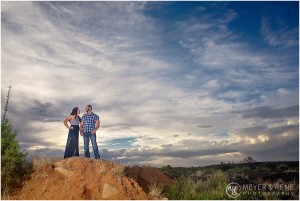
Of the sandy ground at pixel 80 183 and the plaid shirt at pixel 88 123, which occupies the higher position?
the plaid shirt at pixel 88 123

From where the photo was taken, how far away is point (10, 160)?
15109 mm

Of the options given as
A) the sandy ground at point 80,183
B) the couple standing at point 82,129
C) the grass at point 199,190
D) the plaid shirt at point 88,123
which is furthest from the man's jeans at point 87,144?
the grass at point 199,190

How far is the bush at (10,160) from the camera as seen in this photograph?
582 inches

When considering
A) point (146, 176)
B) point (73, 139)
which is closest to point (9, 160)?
point (73, 139)

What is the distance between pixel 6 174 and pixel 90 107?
205 inches

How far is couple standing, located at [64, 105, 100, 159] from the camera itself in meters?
16.9

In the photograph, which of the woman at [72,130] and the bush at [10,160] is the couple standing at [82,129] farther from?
the bush at [10,160]

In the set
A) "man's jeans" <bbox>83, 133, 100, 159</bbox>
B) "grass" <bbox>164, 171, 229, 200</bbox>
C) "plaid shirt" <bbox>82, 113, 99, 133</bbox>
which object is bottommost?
"grass" <bbox>164, 171, 229, 200</bbox>

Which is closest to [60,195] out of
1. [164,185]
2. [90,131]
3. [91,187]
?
[91,187]

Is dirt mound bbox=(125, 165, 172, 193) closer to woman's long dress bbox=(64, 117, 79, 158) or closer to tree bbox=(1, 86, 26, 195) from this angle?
woman's long dress bbox=(64, 117, 79, 158)

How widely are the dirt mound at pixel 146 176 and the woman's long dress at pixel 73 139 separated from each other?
135 inches

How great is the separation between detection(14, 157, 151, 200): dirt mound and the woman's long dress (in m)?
0.94

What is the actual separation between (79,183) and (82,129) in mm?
3321

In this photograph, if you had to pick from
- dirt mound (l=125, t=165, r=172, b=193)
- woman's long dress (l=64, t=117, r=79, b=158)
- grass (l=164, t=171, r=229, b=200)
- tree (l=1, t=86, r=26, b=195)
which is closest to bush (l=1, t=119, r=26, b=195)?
tree (l=1, t=86, r=26, b=195)
